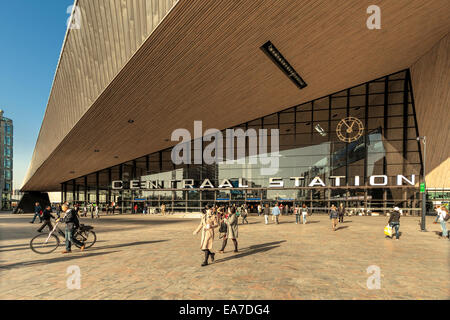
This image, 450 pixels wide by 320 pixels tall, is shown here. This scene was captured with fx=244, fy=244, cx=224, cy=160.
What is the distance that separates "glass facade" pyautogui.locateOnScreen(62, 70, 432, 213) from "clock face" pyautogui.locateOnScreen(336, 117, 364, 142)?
0.07 m

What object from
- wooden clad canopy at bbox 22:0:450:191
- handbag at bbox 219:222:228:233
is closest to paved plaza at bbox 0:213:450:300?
handbag at bbox 219:222:228:233

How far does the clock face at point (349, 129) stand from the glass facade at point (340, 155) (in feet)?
0.24

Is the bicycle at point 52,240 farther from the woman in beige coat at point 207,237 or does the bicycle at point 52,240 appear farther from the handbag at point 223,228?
the woman in beige coat at point 207,237

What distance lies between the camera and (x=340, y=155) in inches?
1136

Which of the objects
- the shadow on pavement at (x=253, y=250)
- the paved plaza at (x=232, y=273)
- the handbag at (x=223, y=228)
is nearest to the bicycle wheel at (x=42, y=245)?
the paved plaza at (x=232, y=273)

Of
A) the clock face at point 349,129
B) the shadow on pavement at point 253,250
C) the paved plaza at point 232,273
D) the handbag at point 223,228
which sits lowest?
the shadow on pavement at point 253,250

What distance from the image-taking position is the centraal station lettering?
27020 millimetres

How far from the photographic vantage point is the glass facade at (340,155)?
2775cm

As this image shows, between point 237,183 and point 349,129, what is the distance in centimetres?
1462

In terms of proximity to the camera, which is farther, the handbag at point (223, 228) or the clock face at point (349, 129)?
the clock face at point (349, 129)

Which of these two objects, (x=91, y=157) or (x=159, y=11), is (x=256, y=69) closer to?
(x=159, y=11)

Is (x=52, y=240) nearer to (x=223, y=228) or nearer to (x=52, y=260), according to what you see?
(x=52, y=260)

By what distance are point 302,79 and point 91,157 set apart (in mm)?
25613
